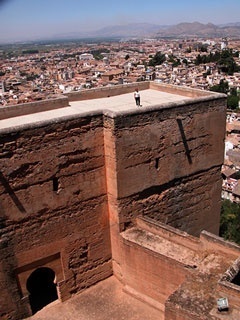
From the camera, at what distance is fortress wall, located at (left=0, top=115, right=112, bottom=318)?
9.05 metres

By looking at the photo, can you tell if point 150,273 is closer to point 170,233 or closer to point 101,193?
point 170,233

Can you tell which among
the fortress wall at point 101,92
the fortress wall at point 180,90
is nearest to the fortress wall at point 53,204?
the fortress wall at point 101,92

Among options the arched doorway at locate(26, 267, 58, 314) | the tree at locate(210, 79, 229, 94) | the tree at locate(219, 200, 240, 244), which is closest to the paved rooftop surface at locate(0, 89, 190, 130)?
the arched doorway at locate(26, 267, 58, 314)

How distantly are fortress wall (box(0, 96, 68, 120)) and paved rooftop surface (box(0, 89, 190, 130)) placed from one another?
0.17 m

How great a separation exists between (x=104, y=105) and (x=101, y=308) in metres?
5.75

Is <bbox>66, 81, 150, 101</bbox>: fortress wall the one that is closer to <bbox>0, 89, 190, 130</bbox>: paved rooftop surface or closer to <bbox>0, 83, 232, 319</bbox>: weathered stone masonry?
<bbox>0, 89, 190, 130</bbox>: paved rooftop surface

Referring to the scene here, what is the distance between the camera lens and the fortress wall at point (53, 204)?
29.7ft

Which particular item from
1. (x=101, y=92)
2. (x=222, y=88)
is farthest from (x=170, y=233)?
(x=222, y=88)

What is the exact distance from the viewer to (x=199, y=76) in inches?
3821

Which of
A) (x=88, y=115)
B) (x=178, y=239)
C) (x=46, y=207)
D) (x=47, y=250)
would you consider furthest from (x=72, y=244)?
(x=88, y=115)

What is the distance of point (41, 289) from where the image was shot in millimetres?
11570

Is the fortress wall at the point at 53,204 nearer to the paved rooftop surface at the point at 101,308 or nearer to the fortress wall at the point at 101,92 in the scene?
the paved rooftop surface at the point at 101,308

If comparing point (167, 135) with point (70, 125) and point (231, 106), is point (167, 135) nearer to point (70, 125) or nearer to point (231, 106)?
point (70, 125)

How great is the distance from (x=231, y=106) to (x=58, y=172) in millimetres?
68301
